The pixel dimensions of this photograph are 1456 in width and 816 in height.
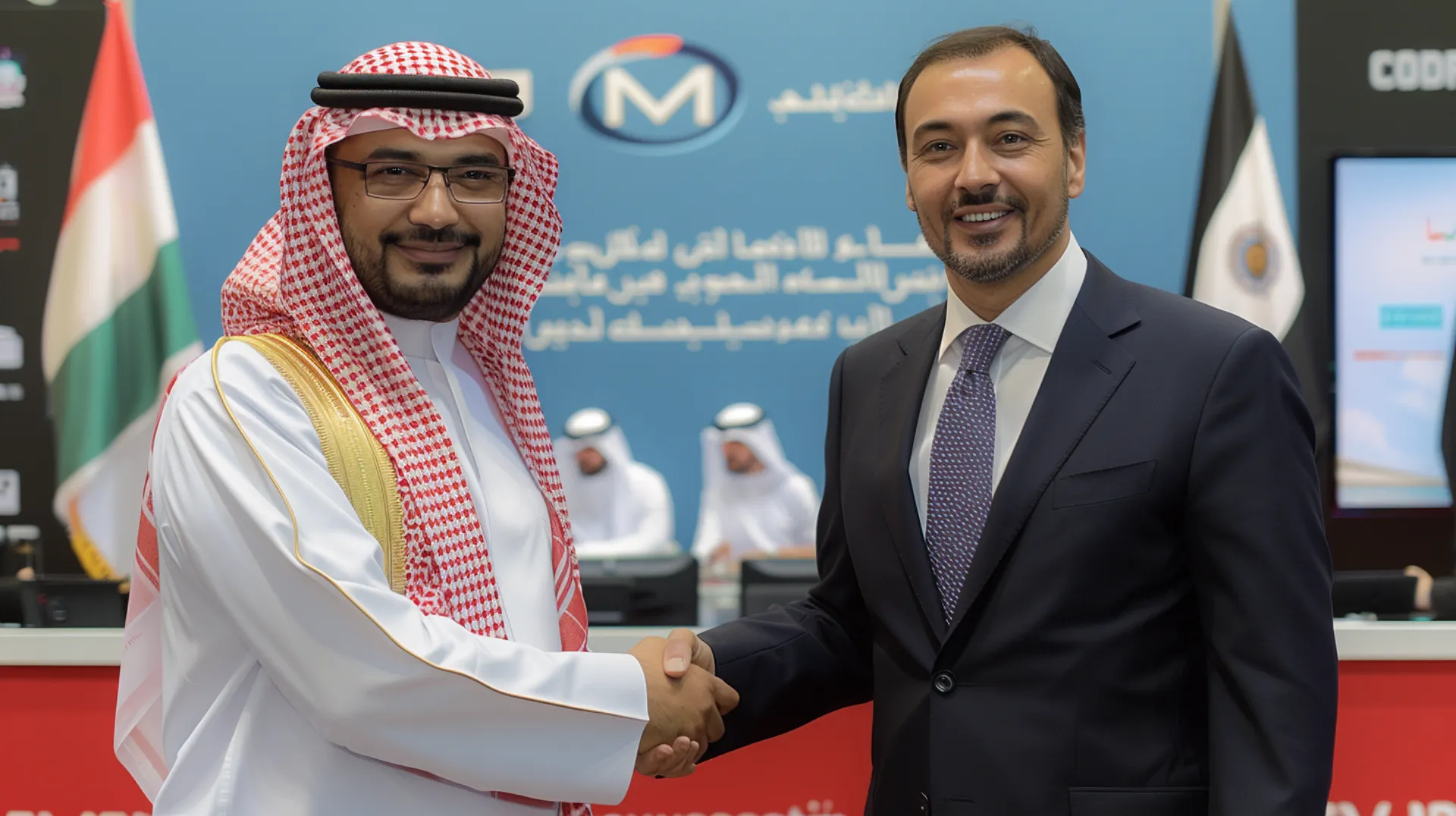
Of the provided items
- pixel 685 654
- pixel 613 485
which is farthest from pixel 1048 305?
pixel 613 485

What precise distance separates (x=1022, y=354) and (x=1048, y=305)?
0.24 feet

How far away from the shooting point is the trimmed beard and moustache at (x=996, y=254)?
65.3 inches

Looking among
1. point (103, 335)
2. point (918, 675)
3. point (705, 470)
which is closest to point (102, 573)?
point (103, 335)

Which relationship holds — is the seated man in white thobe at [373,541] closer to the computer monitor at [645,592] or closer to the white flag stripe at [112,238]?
the computer monitor at [645,592]

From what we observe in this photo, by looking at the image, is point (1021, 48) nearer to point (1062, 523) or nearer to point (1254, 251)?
point (1062, 523)

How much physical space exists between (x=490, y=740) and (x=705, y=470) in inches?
255

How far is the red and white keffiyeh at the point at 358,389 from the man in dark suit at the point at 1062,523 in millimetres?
524

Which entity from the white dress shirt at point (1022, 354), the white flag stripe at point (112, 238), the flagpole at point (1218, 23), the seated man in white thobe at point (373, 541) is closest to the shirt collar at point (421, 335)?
the seated man in white thobe at point (373, 541)

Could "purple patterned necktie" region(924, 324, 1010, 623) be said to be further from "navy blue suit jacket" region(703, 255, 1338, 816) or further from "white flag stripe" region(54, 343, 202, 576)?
"white flag stripe" region(54, 343, 202, 576)

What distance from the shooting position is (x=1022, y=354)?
1.69 meters

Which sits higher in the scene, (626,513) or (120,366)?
(120,366)

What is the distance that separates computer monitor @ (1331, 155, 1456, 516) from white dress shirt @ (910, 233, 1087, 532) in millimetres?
5974

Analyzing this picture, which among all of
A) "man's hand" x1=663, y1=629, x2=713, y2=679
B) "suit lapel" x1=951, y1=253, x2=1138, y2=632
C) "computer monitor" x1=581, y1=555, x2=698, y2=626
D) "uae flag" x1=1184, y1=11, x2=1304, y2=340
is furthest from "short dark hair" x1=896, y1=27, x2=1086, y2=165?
"uae flag" x1=1184, y1=11, x2=1304, y2=340

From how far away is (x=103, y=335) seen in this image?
659 cm
